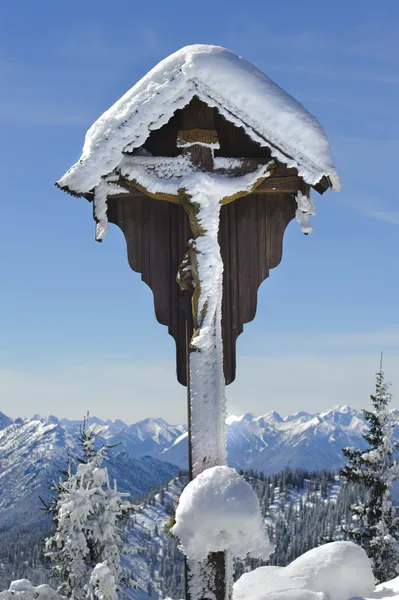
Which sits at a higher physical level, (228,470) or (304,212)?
(304,212)

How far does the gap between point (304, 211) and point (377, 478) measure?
20.8m

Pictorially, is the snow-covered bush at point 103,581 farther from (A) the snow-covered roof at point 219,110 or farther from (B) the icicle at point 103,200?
(A) the snow-covered roof at point 219,110

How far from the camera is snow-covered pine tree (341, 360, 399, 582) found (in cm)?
2491

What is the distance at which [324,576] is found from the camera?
21.7 feet

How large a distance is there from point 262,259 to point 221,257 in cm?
36

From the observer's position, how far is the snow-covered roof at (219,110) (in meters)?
5.83

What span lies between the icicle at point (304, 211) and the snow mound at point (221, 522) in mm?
2305

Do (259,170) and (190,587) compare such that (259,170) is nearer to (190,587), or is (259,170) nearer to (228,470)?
(228,470)

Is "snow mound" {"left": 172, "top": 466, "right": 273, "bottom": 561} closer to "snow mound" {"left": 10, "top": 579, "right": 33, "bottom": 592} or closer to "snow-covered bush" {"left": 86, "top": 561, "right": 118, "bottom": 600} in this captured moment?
"snow mound" {"left": 10, "top": 579, "right": 33, "bottom": 592}

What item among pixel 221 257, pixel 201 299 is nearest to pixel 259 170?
pixel 221 257

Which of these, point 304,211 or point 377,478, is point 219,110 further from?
point 377,478

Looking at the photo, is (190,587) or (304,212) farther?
(304,212)

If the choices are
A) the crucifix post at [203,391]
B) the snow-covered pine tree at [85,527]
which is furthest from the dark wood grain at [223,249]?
the snow-covered pine tree at [85,527]

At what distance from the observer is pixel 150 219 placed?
6363 mm
